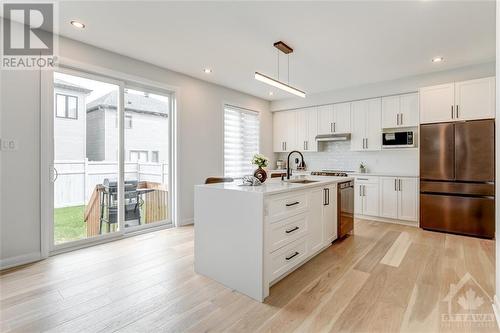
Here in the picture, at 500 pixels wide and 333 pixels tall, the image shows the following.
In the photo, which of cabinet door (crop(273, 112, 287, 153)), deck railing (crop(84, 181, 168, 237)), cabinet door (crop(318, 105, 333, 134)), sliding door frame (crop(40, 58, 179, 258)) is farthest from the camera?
cabinet door (crop(273, 112, 287, 153))

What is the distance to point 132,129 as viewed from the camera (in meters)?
3.91

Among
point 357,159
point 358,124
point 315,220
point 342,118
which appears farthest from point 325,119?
point 315,220

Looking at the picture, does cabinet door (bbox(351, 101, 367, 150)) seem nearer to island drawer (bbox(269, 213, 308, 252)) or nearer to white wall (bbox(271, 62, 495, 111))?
white wall (bbox(271, 62, 495, 111))

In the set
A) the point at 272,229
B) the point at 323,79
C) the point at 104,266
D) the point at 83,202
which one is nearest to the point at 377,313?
the point at 272,229

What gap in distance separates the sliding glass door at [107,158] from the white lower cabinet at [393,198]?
12.3 ft

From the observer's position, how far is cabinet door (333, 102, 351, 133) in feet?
17.6

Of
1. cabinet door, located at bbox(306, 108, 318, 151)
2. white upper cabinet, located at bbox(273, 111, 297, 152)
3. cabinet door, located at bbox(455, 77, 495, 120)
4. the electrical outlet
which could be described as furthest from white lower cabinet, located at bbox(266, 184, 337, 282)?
white upper cabinet, located at bbox(273, 111, 297, 152)

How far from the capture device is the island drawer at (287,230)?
2.21 m

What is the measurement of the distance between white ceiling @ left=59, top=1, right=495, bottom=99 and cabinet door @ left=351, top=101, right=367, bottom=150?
104 cm

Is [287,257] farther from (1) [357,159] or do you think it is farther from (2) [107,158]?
(1) [357,159]

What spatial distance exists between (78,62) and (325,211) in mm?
3653

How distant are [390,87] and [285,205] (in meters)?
3.86

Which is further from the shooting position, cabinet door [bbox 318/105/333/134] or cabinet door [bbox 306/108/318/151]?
cabinet door [bbox 306/108/318/151]

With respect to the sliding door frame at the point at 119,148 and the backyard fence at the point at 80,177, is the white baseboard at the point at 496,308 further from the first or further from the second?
the backyard fence at the point at 80,177
